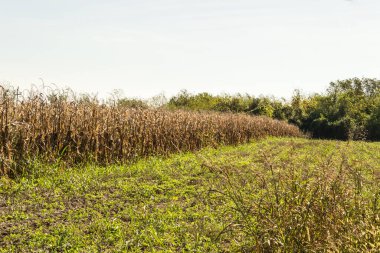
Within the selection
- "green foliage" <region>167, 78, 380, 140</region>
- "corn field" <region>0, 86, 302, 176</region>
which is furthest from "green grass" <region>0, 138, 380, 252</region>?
"green foliage" <region>167, 78, 380, 140</region>

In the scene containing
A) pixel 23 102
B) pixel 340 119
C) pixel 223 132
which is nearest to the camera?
pixel 23 102

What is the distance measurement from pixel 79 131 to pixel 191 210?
20.2 feet

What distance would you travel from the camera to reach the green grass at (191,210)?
5.25 metres

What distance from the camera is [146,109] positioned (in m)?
17.9

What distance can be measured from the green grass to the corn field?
0.76 metres

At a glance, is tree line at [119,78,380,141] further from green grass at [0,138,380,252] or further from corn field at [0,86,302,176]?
green grass at [0,138,380,252]

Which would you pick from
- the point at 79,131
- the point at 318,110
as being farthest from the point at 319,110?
the point at 79,131

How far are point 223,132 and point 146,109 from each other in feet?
30.9

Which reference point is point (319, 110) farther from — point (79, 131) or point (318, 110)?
point (79, 131)

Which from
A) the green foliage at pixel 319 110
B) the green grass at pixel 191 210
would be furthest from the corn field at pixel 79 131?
the green foliage at pixel 319 110

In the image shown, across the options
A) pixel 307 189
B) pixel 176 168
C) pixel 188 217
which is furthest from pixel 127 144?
pixel 307 189

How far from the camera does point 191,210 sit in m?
8.84

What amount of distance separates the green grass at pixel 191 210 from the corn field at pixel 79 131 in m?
0.76

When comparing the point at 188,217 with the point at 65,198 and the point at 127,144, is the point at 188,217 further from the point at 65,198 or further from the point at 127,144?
the point at 127,144
